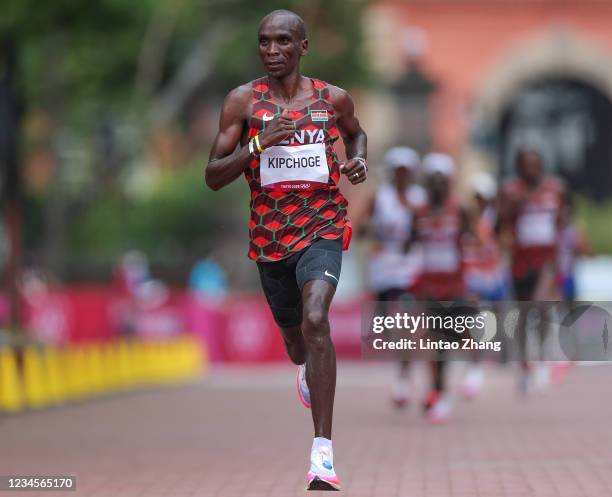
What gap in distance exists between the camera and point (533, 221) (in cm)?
1589

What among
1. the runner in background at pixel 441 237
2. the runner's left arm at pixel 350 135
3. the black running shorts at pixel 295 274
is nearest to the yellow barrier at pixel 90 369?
the runner in background at pixel 441 237

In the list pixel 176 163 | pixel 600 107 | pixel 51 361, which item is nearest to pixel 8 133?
pixel 51 361

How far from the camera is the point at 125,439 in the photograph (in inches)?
500

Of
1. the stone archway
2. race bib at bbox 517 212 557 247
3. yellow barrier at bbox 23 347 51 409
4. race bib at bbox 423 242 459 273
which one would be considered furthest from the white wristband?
the stone archway

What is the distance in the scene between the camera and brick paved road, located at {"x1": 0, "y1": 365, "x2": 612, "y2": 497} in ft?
29.9

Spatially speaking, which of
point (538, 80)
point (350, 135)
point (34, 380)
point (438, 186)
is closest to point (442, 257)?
point (438, 186)

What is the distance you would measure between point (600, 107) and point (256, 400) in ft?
121

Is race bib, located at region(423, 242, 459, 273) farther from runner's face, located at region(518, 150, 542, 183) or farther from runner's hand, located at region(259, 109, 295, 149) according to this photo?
runner's hand, located at region(259, 109, 295, 149)

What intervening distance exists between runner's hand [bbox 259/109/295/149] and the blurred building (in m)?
43.7

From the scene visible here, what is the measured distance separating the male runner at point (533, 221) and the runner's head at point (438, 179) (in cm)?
152

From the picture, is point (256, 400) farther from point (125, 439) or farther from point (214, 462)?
point (214, 462)

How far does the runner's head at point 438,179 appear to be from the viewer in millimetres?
14305

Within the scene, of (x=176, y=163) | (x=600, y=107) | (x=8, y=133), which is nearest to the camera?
(x=8, y=133)

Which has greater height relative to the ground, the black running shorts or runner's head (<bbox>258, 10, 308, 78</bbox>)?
runner's head (<bbox>258, 10, 308, 78</bbox>)
